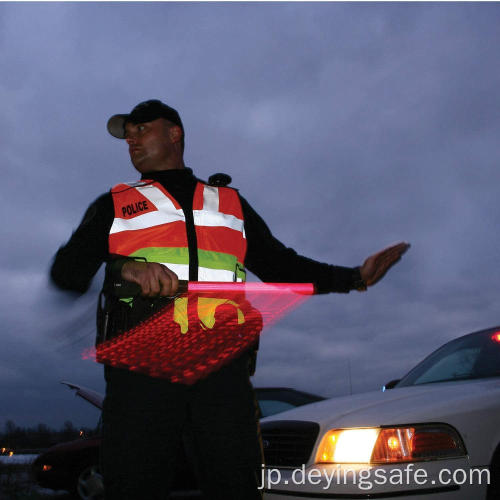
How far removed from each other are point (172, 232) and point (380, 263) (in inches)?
34.6

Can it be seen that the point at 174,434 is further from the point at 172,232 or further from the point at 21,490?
the point at 21,490

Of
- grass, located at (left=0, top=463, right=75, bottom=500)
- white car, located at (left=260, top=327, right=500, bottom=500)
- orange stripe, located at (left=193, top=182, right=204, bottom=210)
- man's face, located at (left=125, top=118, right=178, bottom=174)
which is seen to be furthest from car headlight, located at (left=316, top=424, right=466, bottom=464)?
grass, located at (left=0, top=463, right=75, bottom=500)

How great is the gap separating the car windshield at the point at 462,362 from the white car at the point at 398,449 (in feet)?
1.66

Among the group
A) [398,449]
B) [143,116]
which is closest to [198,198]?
[143,116]

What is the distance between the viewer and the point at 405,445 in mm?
3221

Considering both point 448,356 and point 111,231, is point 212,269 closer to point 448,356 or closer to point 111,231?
point 111,231

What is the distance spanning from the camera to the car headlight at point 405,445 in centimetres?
321

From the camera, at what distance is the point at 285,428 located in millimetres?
3902

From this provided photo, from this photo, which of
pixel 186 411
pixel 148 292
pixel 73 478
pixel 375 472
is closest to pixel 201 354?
pixel 186 411

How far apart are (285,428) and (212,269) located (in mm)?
2156

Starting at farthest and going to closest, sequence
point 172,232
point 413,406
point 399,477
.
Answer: point 413,406 < point 399,477 < point 172,232

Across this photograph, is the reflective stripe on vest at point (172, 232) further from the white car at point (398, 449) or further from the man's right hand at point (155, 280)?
the white car at point (398, 449)

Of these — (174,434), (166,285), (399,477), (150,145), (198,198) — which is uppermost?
(150,145)

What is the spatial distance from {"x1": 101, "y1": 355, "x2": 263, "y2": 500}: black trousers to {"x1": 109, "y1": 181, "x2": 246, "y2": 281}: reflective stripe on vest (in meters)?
0.37
